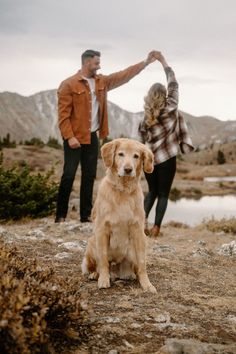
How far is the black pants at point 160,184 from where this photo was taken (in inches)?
373

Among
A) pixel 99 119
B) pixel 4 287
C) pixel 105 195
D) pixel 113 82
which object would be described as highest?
pixel 113 82

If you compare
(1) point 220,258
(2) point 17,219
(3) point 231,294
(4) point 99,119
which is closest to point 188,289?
(3) point 231,294

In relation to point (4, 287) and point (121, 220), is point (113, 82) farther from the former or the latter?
point (4, 287)

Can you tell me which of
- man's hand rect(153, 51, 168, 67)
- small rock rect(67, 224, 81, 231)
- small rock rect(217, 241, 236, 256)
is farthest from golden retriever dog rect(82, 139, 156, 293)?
man's hand rect(153, 51, 168, 67)

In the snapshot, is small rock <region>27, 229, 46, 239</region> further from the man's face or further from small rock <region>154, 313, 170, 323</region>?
small rock <region>154, 313, 170, 323</region>

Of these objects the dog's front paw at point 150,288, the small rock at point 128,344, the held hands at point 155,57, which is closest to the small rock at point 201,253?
the dog's front paw at point 150,288

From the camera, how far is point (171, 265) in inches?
267

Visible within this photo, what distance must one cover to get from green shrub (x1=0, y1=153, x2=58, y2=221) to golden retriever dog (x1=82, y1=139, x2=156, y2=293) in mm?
7318

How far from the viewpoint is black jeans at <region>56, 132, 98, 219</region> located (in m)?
9.83

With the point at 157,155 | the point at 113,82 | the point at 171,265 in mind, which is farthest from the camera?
the point at 113,82

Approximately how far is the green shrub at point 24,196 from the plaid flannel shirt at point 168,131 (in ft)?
14.4

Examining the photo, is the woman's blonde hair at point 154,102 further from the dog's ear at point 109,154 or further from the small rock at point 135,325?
the small rock at point 135,325

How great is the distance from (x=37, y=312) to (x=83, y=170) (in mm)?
6871

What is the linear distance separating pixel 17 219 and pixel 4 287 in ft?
32.0
